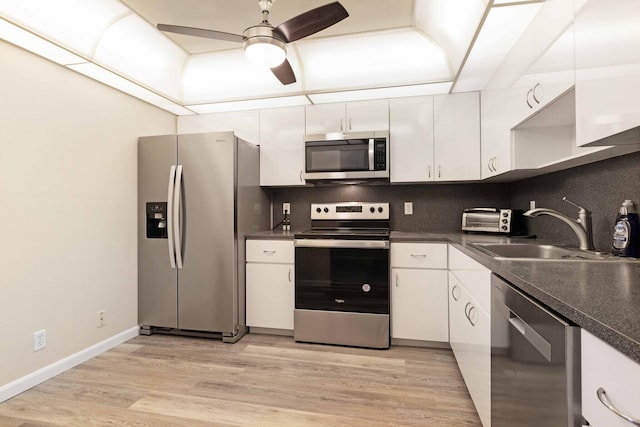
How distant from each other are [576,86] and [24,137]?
296 cm

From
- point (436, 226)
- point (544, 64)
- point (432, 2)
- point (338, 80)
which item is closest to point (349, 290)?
point (436, 226)

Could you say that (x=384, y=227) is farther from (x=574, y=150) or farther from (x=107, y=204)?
(x=107, y=204)

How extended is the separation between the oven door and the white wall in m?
1.54

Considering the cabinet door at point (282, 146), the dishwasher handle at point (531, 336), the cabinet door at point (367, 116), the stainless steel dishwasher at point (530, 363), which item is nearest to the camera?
the stainless steel dishwasher at point (530, 363)

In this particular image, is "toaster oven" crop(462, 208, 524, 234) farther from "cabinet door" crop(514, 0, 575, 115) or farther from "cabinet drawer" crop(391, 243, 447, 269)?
"cabinet door" crop(514, 0, 575, 115)

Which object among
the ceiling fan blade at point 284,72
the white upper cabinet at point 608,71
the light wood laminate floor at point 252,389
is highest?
the ceiling fan blade at point 284,72

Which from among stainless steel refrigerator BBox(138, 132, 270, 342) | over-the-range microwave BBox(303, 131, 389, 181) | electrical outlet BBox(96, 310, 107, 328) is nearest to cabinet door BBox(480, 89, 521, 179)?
over-the-range microwave BBox(303, 131, 389, 181)

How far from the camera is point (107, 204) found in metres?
2.70

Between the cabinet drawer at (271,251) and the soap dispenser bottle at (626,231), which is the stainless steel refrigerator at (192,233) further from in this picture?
the soap dispenser bottle at (626,231)

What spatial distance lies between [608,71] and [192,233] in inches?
111

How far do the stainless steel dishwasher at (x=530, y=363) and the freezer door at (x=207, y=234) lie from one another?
2095 mm

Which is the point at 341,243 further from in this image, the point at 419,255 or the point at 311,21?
the point at 311,21

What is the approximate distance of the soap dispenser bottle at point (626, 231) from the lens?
1.46 m

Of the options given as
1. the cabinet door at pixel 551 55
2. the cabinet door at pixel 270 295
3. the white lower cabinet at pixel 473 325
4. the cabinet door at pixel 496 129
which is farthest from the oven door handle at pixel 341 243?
the cabinet door at pixel 551 55
